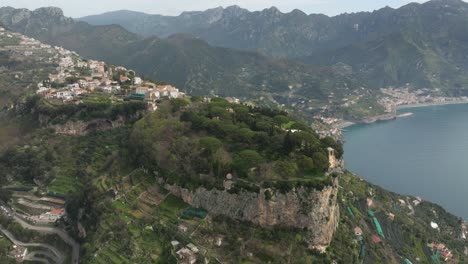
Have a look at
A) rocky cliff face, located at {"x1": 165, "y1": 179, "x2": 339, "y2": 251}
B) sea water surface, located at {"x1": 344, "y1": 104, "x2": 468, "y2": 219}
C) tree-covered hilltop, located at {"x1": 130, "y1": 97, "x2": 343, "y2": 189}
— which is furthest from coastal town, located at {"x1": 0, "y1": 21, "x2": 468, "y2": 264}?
sea water surface, located at {"x1": 344, "y1": 104, "x2": 468, "y2": 219}

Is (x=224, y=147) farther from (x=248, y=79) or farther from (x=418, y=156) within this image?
(x=248, y=79)

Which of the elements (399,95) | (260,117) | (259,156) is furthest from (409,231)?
(399,95)

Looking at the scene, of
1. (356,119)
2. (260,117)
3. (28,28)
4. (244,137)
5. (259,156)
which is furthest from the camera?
(28,28)

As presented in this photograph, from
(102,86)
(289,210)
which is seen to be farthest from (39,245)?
(102,86)

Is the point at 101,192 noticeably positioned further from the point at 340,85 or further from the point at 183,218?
the point at 340,85

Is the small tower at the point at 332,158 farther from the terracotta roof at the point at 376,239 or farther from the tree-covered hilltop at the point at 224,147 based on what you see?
the terracotta roof at the point at 376,239

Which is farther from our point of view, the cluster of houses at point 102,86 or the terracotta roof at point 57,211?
the cluster of houses at point 102,86

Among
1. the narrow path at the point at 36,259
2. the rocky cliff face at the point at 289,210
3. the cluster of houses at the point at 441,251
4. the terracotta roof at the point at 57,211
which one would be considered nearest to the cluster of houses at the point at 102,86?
the terracotta roof at the point at 57,211
